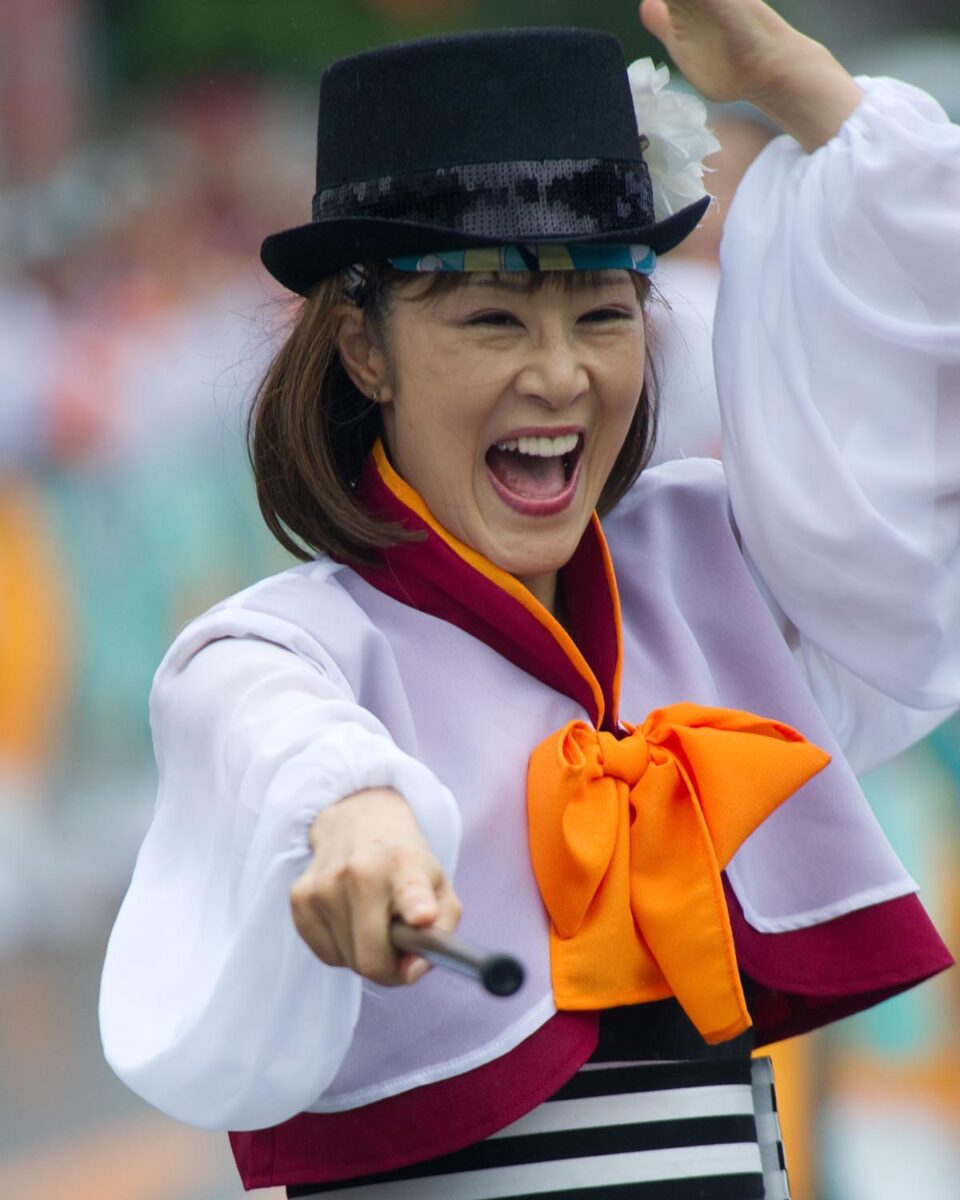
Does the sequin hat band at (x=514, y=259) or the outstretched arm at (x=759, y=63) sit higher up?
the outstretched arm at (x=759, y=63)

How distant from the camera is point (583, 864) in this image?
1421 millimetres

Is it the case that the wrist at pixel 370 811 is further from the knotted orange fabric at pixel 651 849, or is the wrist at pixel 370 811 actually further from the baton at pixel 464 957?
the knotted orange fabric at pixel 651 849

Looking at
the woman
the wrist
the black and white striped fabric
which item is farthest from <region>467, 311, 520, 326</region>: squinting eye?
the black and white striped fabric

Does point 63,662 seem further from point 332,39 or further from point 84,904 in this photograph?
point 332,39

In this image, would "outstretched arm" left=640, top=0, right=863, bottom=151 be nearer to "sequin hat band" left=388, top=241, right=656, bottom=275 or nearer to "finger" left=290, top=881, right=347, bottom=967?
"sequin hat band" left=388, top=241, right=656, bottom=275

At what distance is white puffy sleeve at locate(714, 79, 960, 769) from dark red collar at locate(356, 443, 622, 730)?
21 centimetres

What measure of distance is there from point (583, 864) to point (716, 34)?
0.75 meters

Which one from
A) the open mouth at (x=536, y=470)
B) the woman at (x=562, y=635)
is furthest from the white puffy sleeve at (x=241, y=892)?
the open mouth at (x=536, y=470)

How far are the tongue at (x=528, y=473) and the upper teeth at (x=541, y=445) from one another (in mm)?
20

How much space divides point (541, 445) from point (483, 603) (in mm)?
135

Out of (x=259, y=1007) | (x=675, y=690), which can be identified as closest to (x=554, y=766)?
(x=675, y=690)

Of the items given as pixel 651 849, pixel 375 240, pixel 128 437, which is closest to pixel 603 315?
pixel 375 240

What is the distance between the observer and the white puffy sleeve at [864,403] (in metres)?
1.63

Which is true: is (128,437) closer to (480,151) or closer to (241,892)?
(480,151)
